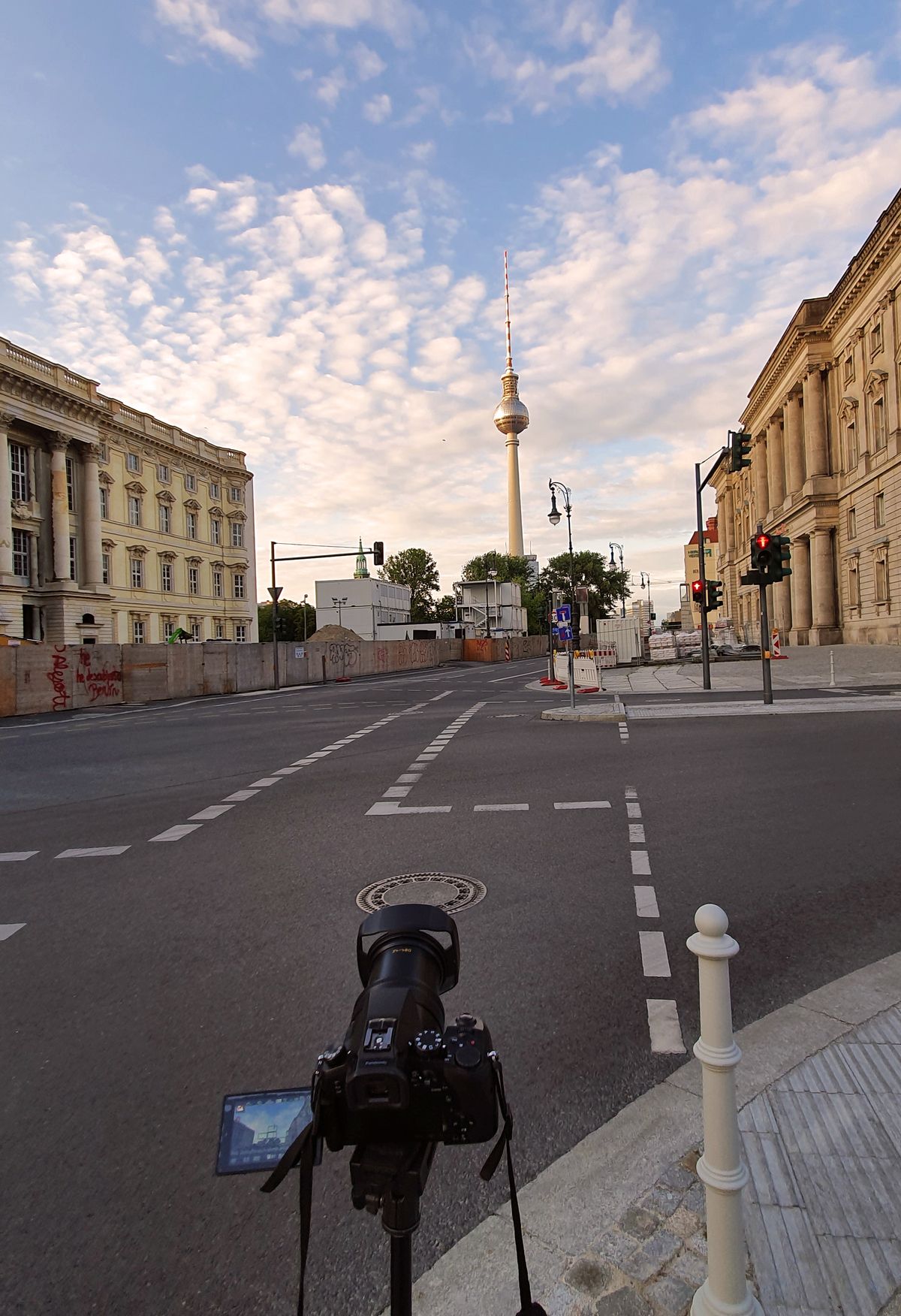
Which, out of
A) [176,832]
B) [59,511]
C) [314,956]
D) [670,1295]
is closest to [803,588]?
[59,511]

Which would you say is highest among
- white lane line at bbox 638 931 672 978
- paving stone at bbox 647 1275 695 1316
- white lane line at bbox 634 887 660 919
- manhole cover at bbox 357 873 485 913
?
paving stone at bbox 647 1275 695 1316

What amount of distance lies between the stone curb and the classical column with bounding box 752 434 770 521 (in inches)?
2854

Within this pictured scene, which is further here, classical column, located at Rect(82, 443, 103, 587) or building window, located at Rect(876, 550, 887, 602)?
classical column, located at Rect(82, 443, 103, 587)

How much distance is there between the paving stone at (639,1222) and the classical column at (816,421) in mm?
59272

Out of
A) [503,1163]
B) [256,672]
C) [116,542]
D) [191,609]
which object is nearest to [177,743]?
[503,1163]

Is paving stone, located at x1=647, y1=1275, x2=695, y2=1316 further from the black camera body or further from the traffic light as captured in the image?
the traffic light

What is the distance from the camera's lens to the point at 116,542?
2170 inches

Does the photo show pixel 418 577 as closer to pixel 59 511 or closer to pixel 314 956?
pixel 59 511

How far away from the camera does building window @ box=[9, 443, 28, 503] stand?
47.2 metres

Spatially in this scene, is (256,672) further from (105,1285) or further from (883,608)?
(105,1285)

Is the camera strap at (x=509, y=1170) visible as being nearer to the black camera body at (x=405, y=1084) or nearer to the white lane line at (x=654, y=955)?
the black camera body at (x=405, y=1084)

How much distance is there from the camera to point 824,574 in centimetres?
5269

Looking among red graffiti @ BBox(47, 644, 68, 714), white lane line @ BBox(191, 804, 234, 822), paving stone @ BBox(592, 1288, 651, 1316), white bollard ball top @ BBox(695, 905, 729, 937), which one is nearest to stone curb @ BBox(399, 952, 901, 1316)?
paving stone @ BBox(592, 1288, 651, 1316)

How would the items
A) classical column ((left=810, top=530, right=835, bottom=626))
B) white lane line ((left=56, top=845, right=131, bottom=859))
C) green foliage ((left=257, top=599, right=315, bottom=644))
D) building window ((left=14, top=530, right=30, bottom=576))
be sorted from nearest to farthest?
white lane line ((left=56, top=845, right=131, bottom=859)) < building window ((left=14, top=530, right=30, bottom=576)) < classical column ((left=810, top=530, right=835, bottom=626)) < green foliage ((left=257, top=599, right=315, bottom=644))
